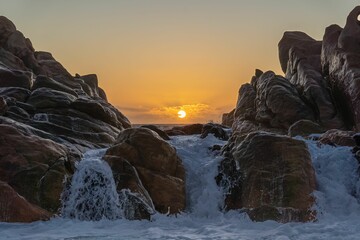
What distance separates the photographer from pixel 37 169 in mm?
17359

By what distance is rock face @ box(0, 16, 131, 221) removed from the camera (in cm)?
1680

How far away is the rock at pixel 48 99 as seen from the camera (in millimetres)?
27641

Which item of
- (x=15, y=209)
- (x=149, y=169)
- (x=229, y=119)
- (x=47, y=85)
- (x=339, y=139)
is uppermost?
(x=47, y=85)

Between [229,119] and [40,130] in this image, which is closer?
[40,130]

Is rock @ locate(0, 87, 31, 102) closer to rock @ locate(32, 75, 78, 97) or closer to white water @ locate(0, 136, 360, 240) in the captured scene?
rock @ locate(32, 75, 78, 97)

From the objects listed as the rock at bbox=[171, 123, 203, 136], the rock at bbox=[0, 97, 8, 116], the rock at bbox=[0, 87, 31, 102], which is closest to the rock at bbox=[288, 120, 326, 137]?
the rock at bbox=[171, 123, 203, 136]

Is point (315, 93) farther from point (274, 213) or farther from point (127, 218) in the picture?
point (127, 218)

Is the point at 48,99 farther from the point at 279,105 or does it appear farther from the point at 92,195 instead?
the point at 279,105

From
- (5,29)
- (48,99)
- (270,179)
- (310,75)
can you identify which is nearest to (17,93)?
(48,99)

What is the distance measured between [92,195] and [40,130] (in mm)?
7043

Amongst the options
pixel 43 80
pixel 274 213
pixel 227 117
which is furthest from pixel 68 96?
pixel 227 117

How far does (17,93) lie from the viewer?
2880cm

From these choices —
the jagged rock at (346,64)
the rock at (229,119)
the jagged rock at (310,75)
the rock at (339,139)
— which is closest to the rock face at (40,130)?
the rock at (339,139)

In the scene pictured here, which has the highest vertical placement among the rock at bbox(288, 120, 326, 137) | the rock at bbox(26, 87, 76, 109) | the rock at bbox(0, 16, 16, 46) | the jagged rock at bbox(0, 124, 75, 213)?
the rock at bbox(0, 16, 16, 46)
